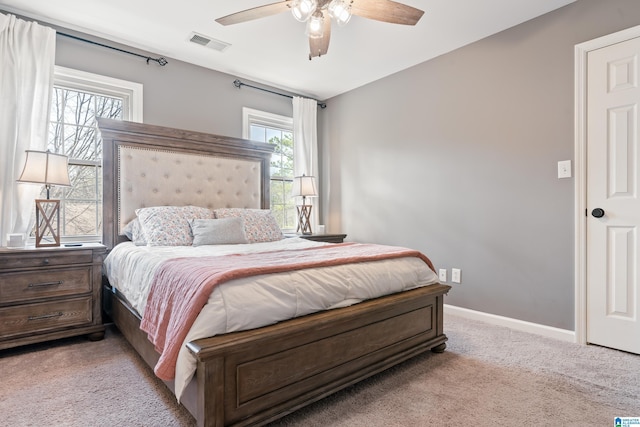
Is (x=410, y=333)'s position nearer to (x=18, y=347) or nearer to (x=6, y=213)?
(x=18, y=347)

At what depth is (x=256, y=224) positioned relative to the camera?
130 inches

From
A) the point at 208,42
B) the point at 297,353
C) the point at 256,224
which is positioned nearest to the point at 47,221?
the point at 256,224

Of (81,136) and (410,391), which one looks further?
(81,136)

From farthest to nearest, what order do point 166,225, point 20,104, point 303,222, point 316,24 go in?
point 303,222, point 166,225, point 20,104, point 316,24

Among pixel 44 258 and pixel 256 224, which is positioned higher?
pixel 256 224

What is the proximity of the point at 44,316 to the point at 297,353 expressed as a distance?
2.00 m

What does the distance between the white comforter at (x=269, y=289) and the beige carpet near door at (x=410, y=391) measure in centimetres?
44

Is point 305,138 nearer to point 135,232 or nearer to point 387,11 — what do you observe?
point 135,232

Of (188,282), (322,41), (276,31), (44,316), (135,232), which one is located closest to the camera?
(188,282)

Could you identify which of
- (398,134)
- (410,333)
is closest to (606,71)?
(398,134)

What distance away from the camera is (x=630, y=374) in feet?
6.72

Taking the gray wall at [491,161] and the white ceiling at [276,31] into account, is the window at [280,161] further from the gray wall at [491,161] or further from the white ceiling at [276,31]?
the gray wall at [491,161]

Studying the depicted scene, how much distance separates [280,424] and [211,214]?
209 cm

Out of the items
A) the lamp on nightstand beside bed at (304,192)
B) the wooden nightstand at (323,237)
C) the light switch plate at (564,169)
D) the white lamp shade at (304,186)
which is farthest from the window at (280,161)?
the light switch plate at (564,169)
